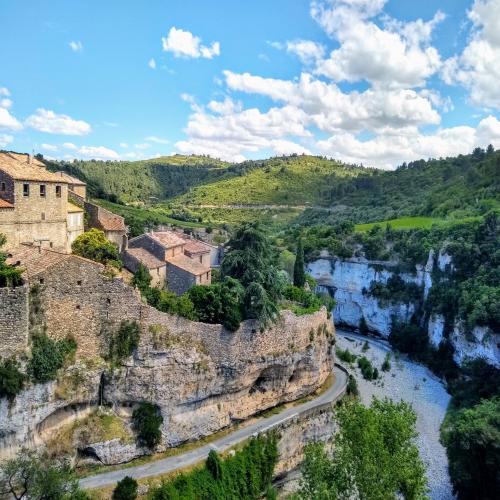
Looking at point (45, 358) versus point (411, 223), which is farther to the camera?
point (411, 223)

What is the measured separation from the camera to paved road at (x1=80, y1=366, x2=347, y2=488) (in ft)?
86.2

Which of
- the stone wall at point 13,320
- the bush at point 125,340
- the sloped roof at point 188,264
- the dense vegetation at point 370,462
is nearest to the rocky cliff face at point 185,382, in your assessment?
the bush at point 125,340

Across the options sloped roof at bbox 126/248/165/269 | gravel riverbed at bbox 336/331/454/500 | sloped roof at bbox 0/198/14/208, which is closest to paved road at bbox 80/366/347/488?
gravel riverbed at bbox 336/331/454/500

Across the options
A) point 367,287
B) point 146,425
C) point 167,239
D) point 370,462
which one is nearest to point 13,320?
point 146,425

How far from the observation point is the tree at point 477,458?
30062 mm

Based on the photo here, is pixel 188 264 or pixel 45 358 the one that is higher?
pixel 188 264

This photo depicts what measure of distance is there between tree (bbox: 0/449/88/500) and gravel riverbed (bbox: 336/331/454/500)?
24.6m

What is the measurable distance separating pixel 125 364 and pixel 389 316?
47.9m

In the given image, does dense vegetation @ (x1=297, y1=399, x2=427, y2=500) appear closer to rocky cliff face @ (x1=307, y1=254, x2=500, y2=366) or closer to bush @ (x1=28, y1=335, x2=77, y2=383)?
bush @ (x1=28, y1=335, x2=77, y2=383)

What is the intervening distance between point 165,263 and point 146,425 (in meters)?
13.6

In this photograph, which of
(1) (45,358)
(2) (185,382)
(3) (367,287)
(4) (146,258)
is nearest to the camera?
(1) (45,358)

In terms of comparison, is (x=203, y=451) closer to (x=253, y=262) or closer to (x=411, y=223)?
(x=253, y=262)

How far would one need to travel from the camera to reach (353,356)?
55.2 meters

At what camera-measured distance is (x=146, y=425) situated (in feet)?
93.5
